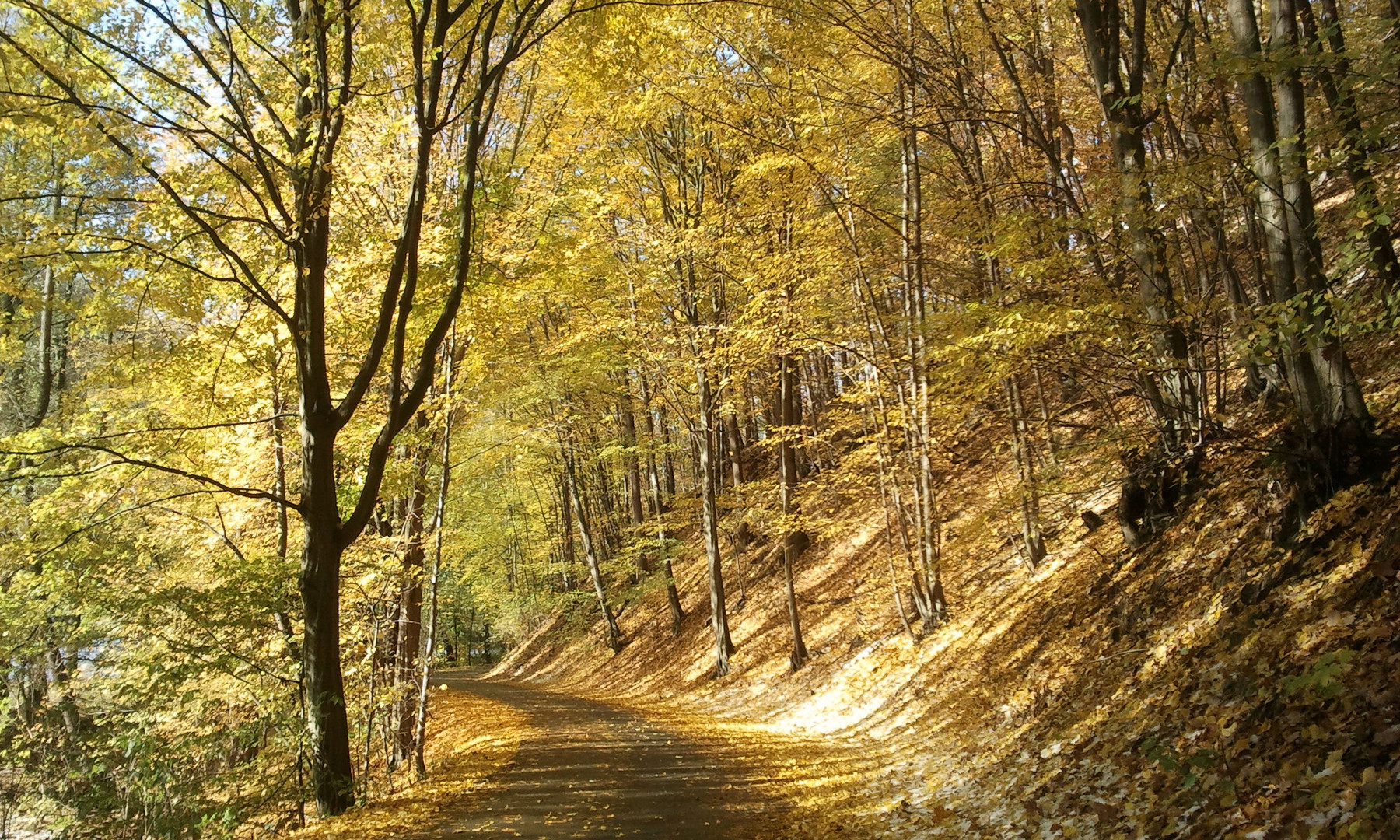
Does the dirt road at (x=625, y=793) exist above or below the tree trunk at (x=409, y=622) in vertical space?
below

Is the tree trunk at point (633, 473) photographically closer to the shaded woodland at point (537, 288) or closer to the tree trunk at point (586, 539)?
the tree trunk at point (586, 539)

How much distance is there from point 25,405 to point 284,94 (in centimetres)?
1608

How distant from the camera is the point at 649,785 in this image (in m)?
7.57

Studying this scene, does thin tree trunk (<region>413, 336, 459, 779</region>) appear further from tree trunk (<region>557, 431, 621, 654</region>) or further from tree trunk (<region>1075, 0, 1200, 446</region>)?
tree trunk (<region>557, 431, 621, 654</region>)

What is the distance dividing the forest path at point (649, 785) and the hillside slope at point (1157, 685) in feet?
2.08

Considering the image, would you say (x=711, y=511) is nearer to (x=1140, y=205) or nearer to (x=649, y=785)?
(x=649, y=785)

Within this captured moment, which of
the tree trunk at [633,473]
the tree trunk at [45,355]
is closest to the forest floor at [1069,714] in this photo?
the tree trunk at [633,473]

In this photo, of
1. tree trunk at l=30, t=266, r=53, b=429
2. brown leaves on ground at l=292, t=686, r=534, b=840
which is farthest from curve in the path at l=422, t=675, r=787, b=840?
tree trunk at l=30, t=266, r=53, b=429

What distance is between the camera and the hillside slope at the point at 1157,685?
3.70 metres

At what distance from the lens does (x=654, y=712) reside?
13812 millimetres

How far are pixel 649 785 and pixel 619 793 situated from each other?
14.8 inches

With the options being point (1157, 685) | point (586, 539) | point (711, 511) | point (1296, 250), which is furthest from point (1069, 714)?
point (586, 539)

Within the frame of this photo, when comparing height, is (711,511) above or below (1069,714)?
above

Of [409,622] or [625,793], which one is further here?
[409,622]
